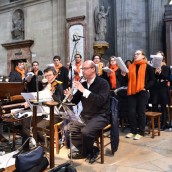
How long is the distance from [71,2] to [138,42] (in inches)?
127

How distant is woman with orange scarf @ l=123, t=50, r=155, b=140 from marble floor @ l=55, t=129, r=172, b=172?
248mm

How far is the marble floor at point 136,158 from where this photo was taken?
3.67 m

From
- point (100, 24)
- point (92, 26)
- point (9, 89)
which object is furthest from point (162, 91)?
point (92, 26)

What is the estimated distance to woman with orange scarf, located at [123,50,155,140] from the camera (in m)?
5.26

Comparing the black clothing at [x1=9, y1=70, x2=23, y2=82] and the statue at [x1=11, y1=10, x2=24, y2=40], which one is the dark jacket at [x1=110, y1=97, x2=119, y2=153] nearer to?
the black clothing at [x1=9, y1=70, x2=23, y2=82]

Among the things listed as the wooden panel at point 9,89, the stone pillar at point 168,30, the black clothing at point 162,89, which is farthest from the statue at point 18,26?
the wooden panel at point 9,89

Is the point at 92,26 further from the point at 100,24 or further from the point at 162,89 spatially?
the point at 162,89

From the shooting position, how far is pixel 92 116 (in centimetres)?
397

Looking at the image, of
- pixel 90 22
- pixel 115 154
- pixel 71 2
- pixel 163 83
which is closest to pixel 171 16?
pixel 90 22

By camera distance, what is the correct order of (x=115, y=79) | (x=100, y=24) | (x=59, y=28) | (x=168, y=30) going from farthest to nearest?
(x=59, y=28)
(x=100, y=24)
(x=168, y=30)
(x=115, y=79)

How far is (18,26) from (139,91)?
9.77 metres

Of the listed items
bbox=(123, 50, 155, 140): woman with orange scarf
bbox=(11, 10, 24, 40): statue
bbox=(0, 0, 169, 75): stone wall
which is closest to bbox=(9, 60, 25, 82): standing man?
bbox=(123, 50, 155, 140): woman with orange scarf

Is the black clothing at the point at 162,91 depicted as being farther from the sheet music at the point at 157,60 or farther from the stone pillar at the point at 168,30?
the stone pillar at the point at 168,30

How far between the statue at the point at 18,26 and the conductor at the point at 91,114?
33.5 feet
